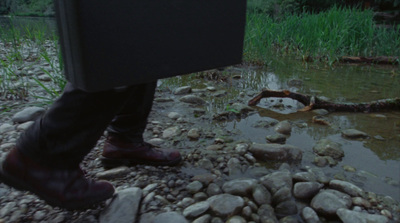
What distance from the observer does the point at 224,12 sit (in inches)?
29.5

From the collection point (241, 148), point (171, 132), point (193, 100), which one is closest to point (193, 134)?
point (171, 132)

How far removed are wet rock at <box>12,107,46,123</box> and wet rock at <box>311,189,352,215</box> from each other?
1.74m

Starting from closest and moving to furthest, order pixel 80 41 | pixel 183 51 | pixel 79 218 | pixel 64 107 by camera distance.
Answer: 1. pixel 80 41
2. pixel 183 51
3. pixel 64 107
4. pixel 79 218

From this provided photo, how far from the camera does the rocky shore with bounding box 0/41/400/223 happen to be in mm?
994

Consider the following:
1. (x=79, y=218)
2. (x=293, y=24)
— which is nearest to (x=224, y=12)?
(x=79, y=218)

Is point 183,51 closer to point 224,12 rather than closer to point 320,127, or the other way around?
point 224,12

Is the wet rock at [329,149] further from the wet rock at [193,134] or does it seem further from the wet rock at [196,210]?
the wet rock at [196,210]

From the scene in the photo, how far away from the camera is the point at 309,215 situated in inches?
39.5

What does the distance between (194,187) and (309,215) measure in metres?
0.42

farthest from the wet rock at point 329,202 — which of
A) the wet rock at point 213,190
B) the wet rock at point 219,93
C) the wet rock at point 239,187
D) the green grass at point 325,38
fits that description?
the green grass at point 325,38

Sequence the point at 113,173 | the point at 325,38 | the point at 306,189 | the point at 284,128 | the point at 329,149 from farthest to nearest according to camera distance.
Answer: the point at 325,38, the point at 284,128, the point at 329,149, the point at 113,173, the point at 306,189

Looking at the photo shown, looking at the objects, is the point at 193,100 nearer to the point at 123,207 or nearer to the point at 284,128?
the point at 284,128

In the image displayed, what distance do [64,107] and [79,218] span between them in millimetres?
380

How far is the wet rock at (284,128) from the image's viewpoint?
5.71ft
